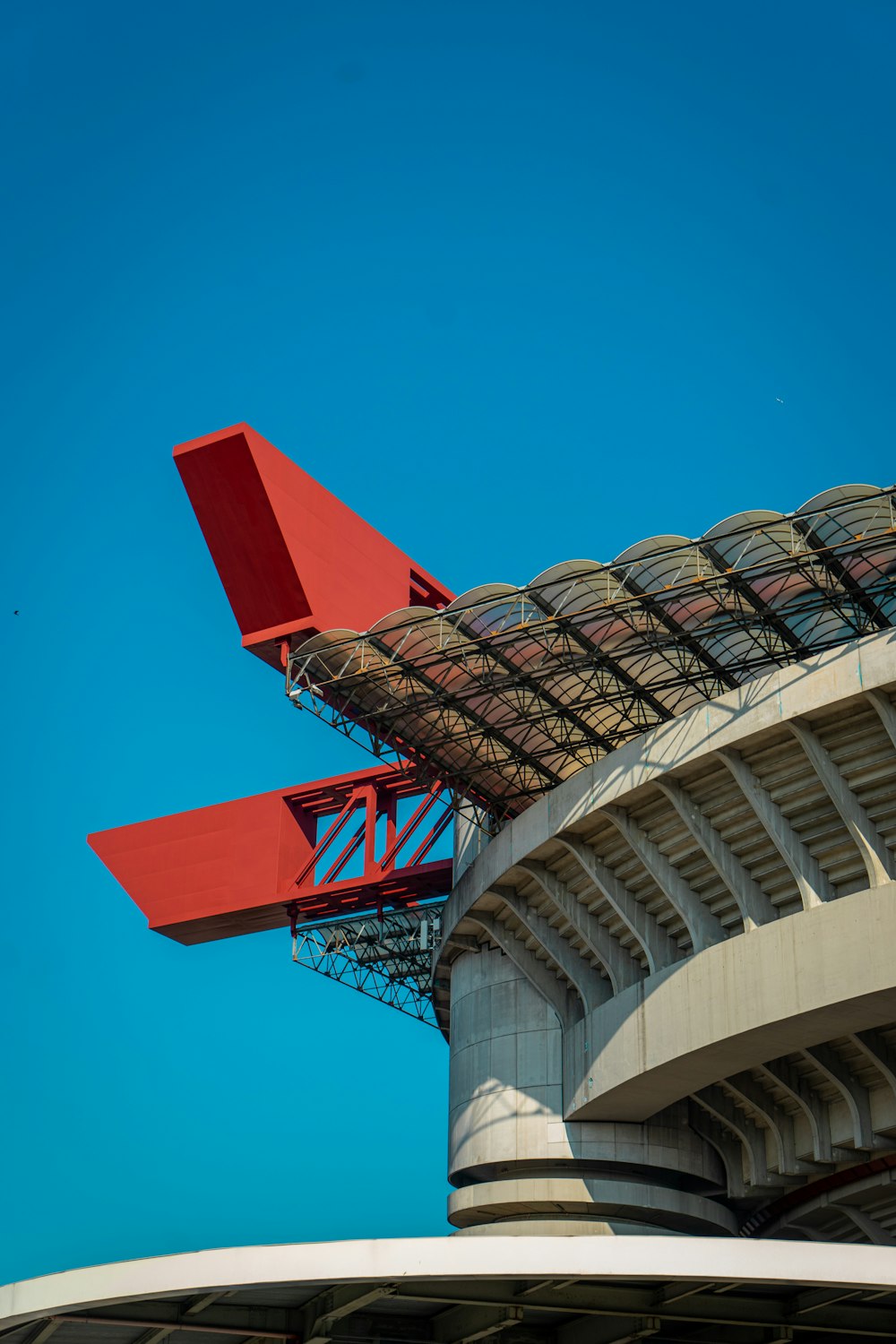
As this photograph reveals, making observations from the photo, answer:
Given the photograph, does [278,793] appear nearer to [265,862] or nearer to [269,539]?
[265,862]

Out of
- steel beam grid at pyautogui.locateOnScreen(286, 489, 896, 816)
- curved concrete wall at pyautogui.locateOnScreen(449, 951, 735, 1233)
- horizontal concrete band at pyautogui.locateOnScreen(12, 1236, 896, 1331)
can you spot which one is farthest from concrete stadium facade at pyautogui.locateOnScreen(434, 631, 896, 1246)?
horizontal concrete band at pyautogui.locateOnScreen(12, 1236, 896, 1331)

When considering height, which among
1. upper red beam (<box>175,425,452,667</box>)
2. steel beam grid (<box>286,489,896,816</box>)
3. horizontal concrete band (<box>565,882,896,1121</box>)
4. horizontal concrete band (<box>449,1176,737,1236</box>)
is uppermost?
upper red beam (<box>175,425,452,667</box>)

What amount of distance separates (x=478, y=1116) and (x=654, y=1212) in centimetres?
459

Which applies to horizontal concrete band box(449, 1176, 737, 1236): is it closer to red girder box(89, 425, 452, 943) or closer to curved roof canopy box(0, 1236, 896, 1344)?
red girder box(89, 425, 452, 943)

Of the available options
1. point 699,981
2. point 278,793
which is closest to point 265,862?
point 278,793

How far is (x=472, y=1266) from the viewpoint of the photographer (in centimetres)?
1655

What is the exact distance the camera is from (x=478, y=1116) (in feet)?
125

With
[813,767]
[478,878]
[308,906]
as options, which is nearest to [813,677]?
[813,767]

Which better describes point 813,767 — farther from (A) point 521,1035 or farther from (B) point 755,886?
(A) point 521,1035

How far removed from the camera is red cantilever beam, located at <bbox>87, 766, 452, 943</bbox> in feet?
150

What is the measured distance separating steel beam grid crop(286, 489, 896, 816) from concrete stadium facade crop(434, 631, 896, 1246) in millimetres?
2156

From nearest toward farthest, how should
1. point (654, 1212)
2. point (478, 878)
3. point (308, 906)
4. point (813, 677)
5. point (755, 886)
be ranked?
point (813, 677) → point (755, 886) → point (654, 1212) → point (478, 878) → point (308, 906)

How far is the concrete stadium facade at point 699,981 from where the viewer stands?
97.9 ft

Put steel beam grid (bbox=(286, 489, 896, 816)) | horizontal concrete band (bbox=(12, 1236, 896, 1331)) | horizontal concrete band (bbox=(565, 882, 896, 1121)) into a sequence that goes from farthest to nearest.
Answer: steel beam grid (bbox=(286, 489, 896, 816)), horizontal concrete band (bbox=(565, 882, 896, 1121)), horizontal concrete band (bbox=(12, 1236, 896, 1331))
